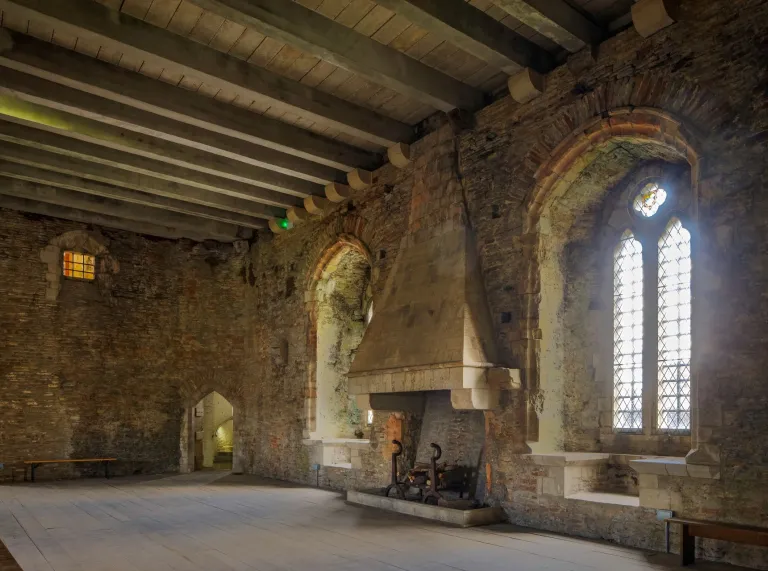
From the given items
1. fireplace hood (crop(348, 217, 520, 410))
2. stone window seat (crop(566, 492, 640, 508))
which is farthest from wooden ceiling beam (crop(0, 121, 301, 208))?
stone window seat (crop(566, 492, 640, 508))

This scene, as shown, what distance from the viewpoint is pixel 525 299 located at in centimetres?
693

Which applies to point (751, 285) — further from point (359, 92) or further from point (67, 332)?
Answer: point (67, 332)

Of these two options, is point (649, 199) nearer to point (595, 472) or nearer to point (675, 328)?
point (675, 328)

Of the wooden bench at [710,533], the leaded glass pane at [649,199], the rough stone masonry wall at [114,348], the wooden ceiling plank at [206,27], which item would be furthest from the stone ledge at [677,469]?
the rough stone masonry wall at [114,348]

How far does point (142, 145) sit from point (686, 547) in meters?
7.40

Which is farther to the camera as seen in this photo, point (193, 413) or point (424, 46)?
point (193, 413)

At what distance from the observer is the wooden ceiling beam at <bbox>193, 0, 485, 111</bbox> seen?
19.2ft

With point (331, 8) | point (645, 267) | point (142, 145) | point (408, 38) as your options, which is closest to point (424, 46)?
point (408, 38)

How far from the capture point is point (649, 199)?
6.82 m

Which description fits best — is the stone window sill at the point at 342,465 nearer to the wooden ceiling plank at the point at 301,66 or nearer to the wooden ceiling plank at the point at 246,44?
the wooden ceiling plank at the point at 301,66

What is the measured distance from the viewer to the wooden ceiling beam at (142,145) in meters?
7.79

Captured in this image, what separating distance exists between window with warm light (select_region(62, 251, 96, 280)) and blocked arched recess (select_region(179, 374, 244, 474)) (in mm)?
2612

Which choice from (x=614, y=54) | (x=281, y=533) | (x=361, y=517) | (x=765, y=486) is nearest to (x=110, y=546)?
(x=281, y=533)

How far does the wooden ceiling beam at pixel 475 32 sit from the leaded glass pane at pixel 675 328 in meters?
2.15
